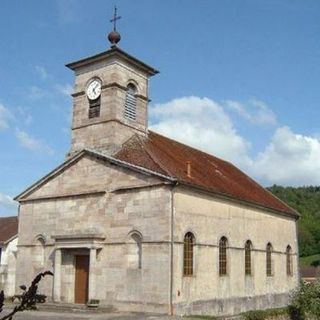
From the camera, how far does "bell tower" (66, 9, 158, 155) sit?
2338 centimetres

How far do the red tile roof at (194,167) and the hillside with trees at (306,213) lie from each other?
4778 centimetres

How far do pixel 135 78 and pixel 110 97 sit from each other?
213 cm

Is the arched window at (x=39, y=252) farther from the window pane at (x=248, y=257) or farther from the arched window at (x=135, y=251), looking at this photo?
the window pane at (x=248, y=257)

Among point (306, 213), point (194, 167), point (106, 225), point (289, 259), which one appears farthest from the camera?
point (306, 213)

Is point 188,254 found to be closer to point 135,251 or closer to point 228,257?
point 135,251

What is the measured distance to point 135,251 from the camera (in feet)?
67.6

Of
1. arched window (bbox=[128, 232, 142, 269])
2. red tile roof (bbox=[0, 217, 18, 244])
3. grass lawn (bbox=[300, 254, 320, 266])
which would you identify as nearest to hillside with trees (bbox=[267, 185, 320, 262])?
grass lawn (bbox=[300, 254, 320, 266])

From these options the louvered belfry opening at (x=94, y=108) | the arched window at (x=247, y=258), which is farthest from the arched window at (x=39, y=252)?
the arched window at (x=247, y=258)

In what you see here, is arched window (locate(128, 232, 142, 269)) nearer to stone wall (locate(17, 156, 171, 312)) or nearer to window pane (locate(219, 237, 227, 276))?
stone wall (locate(17, 156, 171, 312))

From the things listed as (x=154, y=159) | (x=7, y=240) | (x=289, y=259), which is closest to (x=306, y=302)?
(x=289, y=259)

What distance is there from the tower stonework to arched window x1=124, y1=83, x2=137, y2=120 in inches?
2.8

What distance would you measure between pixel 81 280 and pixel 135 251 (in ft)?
10.6

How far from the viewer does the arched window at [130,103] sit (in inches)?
952

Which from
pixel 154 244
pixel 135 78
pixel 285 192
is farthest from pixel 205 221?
pixel 285 192
